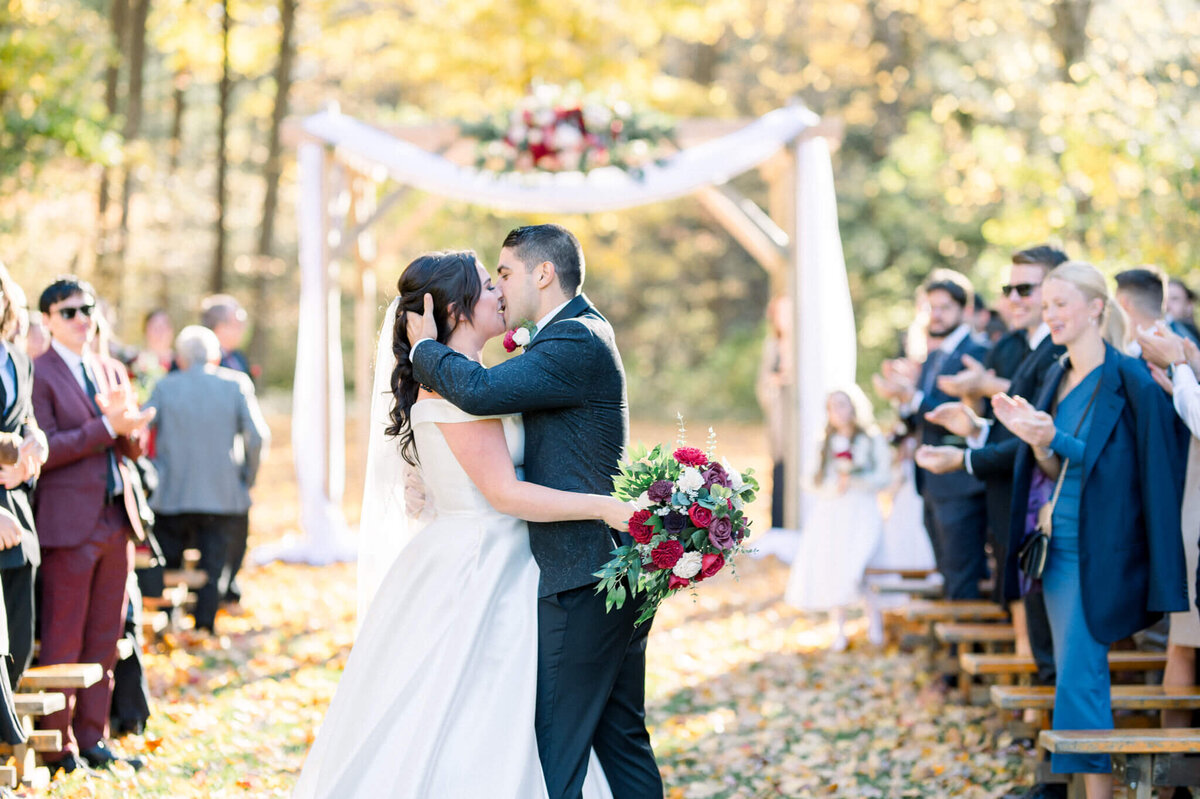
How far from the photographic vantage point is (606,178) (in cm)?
1082

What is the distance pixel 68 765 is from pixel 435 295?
8.66ft

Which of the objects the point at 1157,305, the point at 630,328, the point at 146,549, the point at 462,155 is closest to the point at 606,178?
the point at 462,155

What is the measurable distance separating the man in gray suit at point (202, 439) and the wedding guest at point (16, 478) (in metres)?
2.95

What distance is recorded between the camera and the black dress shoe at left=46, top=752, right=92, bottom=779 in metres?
4.90

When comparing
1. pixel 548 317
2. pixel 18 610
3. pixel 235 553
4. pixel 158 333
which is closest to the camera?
pixel 548 317

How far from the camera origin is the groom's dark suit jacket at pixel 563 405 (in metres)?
3.42

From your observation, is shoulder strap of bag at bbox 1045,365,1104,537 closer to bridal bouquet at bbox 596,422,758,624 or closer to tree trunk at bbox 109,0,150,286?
bridal bouquet at bbox 596,422,758,624

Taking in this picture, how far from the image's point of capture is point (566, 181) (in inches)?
425

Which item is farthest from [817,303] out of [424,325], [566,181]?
[424,325]

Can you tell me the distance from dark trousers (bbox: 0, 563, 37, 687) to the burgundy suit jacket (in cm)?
35


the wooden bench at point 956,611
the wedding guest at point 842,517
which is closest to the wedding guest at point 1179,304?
the wooden bench at point 956,611

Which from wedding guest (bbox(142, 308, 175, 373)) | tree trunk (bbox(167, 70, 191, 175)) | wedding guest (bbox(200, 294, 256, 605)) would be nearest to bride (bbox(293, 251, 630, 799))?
wedding guest (bbox(200, 294, 256, 605))

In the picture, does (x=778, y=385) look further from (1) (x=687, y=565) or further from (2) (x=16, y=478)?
(1) (x=687, y=565)

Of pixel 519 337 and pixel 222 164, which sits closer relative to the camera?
pixel 519 337
